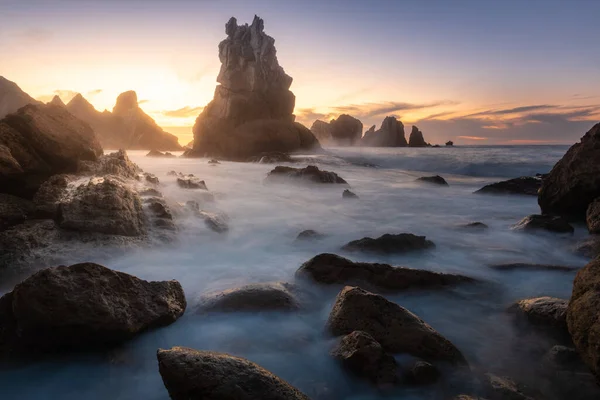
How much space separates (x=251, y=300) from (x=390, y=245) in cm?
284

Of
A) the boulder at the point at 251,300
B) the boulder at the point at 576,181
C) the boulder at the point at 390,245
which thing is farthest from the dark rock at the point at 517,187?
the boulder at the point at 251,300

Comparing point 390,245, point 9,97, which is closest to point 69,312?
point 390,245

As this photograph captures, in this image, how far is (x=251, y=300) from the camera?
13.1 feet

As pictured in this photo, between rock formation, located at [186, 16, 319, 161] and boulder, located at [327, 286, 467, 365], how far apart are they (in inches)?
1357

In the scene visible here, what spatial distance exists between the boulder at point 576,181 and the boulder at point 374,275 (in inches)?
163

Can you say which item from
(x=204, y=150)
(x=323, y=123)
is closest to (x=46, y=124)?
(x=204, y=150)

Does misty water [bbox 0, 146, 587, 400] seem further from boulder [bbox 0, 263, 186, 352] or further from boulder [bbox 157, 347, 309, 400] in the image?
boulder [bbox 157, 347, 309, 400]

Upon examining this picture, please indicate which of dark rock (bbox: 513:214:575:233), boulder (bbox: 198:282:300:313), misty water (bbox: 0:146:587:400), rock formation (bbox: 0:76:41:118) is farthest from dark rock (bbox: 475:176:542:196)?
rock formation (bbox: 0:76:41:118)

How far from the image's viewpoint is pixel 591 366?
2.57 m

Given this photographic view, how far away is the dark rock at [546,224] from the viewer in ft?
22.3

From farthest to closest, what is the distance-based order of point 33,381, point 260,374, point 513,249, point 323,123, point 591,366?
point 323,123, point 513,249, point 33,381, point 591,366, point 260,374

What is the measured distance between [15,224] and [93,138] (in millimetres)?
3279

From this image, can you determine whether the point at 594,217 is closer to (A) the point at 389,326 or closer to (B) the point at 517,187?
(A) the point at 389,326

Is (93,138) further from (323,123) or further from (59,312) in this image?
(323,123)
